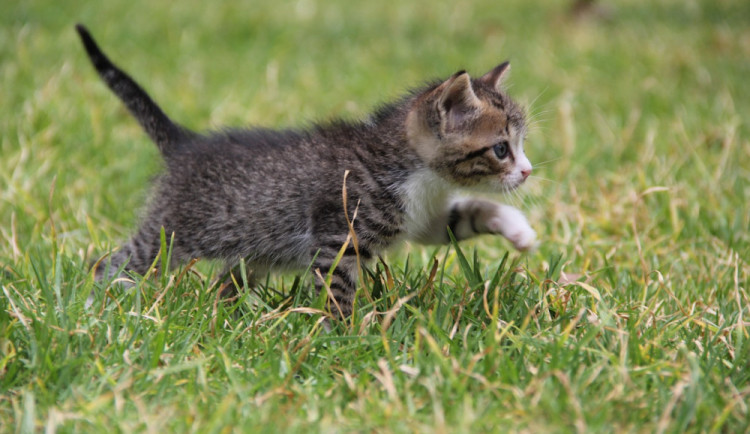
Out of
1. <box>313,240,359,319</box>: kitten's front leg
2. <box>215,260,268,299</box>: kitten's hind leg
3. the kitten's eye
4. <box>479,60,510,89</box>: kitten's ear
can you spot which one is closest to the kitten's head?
the kitten's eye

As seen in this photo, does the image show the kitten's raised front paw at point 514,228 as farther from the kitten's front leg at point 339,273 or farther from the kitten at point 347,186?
the kitten's front leg at point 339,273

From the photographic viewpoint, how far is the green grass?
8.97 feet

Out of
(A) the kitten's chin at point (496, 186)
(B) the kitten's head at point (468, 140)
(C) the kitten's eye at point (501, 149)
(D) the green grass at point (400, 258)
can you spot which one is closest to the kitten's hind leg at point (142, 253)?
(D) the green grass at point (400, 258)

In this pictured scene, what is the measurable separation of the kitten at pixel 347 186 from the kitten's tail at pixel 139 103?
132 mm

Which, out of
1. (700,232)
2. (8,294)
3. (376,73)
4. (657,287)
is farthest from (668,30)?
(8,294)

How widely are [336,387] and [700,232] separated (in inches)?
108

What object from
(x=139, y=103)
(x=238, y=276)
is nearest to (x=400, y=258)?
(x=238, y=276)

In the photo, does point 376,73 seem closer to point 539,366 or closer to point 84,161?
point 84,161

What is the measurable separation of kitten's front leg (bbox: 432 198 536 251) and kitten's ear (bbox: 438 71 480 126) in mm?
436

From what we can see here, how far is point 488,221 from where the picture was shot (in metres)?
3.72

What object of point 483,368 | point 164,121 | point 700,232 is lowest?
point 700,232

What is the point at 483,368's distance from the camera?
2.88 meters

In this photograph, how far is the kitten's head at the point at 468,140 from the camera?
11.7ft

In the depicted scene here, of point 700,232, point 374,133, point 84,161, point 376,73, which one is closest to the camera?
point 374,133
